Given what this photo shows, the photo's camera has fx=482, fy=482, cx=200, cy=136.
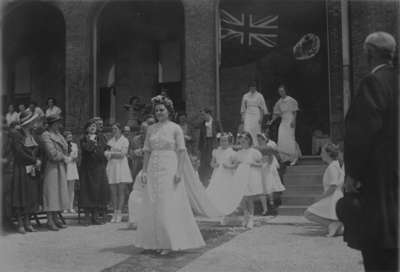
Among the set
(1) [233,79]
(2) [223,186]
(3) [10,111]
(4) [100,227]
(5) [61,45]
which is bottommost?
(4) [100,227]

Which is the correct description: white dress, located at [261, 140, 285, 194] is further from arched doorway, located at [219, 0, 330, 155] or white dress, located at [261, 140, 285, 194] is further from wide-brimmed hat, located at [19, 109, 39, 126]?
arched doorway, located at [219, 0, 330, 155]

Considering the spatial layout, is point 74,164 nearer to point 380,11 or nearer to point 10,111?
point 10,111

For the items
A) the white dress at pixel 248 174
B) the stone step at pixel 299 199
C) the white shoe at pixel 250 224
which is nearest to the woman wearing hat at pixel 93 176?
the white dress at pixel 248 174

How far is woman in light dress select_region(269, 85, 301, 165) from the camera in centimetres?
1337

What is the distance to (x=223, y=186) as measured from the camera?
998cm

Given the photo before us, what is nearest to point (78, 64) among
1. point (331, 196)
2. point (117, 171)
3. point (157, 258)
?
point (117, 171)

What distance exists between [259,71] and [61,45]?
9618 mm

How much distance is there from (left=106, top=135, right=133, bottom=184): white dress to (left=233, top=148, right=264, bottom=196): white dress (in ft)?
8.36

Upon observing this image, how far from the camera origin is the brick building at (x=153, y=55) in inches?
561

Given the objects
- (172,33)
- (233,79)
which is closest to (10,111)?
(172,33)

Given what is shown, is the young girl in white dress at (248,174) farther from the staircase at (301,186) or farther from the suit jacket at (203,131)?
the suit jacket at (203,131)

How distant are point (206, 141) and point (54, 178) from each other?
5.33 metres

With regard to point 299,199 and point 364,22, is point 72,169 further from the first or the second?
point 364,22

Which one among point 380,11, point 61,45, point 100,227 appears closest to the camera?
point 100,227
